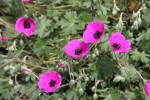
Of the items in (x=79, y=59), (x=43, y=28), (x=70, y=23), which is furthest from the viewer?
(x=43, y=28)

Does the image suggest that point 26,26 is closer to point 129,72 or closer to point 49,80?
point 49,80

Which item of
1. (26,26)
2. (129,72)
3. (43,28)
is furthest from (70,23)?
(129,72)

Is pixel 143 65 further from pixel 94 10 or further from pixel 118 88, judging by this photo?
pixel 94 10

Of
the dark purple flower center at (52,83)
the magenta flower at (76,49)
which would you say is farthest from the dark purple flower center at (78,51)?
the dark purple flower center at (52,83)

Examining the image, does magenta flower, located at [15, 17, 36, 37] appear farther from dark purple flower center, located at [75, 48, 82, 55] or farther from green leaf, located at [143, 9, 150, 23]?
green leaf, located at [143, 9, 150, 23]

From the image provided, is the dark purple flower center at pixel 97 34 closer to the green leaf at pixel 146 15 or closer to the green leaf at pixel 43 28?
the green leaf at pixel 146 15
